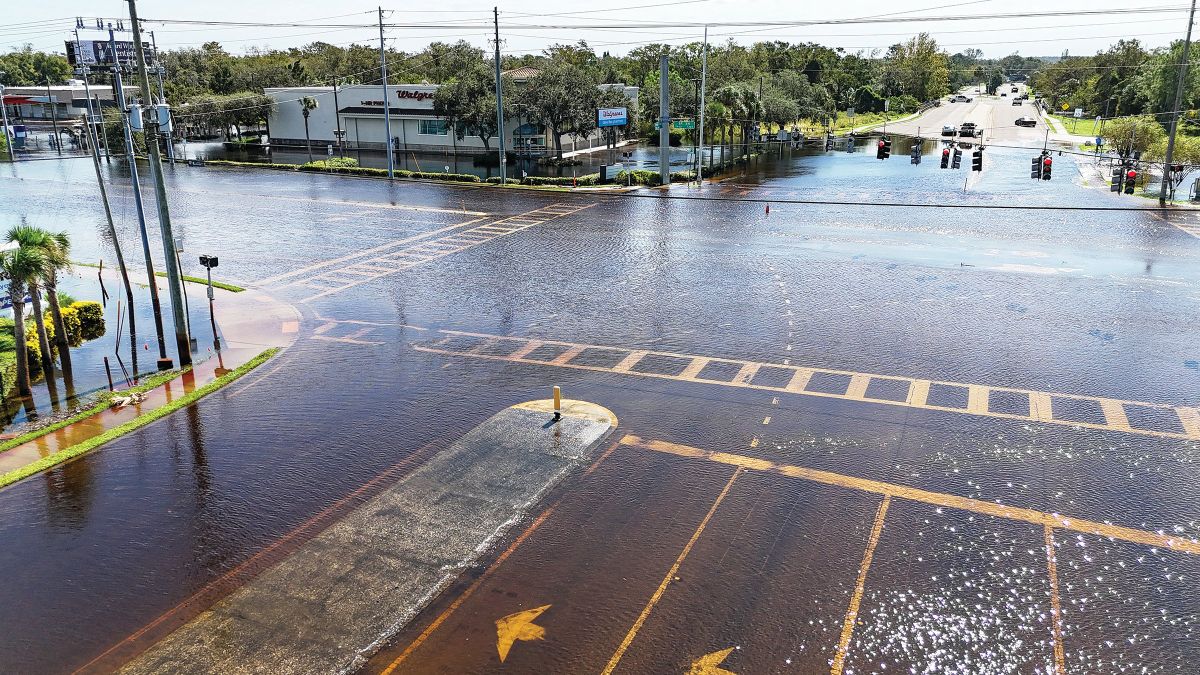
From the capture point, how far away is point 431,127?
88875 mm

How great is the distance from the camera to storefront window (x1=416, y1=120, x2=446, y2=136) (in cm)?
8812

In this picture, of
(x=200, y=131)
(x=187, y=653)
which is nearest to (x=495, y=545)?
(x=187, y=653)

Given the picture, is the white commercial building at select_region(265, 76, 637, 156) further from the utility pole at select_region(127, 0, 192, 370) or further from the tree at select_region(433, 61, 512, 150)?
the utility pole at select_region(127, 0, 192, 370)

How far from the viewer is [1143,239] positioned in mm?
37469

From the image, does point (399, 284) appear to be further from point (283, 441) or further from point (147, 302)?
point (283, 441)

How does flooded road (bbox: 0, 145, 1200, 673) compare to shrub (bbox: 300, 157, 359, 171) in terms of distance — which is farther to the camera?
shrub (bbox: 300, 157, 359, 171)

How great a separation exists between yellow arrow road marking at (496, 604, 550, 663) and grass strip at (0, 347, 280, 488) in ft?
34.8

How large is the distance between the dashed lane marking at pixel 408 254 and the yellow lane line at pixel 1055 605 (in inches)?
906

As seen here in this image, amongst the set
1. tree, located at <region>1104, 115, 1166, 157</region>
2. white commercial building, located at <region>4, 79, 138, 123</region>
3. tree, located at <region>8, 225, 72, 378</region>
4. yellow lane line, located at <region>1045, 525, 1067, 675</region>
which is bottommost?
yellow lane line, located at <region>1045, 525, 1067, 675</region>

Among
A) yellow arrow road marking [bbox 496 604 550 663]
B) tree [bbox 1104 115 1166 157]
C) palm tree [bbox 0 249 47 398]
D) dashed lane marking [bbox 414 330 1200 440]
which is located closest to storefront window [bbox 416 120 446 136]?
tree [bbox 1104 115 1166 157]

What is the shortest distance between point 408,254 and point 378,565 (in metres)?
24.3

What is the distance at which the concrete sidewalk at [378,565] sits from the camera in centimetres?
1017

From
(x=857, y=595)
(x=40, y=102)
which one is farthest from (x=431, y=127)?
(x=857, y=595)

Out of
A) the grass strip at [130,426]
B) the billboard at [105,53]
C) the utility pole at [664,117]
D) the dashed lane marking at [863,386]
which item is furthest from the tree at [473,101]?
the grass strip at [130,426]
